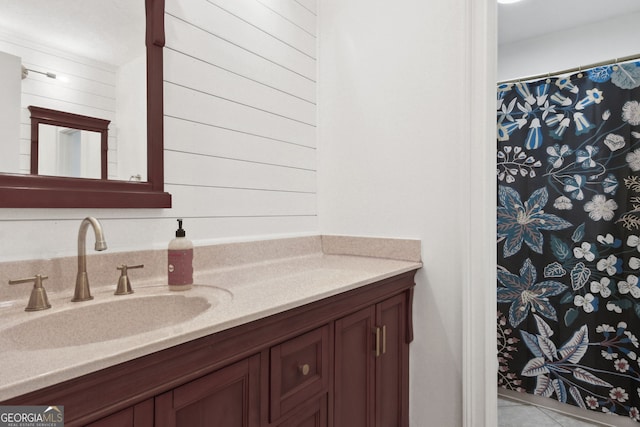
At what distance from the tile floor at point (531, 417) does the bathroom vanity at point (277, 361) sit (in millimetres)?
933

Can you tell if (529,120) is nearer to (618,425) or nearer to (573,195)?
(573,195)

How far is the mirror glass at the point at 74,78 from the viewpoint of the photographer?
0.95m

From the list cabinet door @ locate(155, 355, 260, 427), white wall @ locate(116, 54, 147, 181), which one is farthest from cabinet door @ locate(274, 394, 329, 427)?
white wall @ locate(116, 54, 147, 181)

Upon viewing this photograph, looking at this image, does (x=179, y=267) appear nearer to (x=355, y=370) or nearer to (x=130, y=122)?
(x=130, y=122)

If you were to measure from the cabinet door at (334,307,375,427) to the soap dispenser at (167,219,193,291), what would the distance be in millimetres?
481

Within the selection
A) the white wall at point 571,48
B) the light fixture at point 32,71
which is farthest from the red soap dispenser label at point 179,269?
the white wall at point 571,48

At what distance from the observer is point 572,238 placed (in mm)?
2135

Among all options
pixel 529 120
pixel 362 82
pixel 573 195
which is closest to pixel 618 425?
pixel 573 195

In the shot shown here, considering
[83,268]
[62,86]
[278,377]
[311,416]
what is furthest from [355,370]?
[62,86]

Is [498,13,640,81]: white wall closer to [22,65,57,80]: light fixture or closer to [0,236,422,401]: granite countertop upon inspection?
[0,236,422,401]: granite countertop

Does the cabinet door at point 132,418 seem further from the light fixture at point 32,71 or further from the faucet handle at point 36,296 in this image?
the light fixture at point 32,71

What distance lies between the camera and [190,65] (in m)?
1.33

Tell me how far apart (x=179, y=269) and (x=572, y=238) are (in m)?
2.17

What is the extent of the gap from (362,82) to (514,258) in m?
1.46
